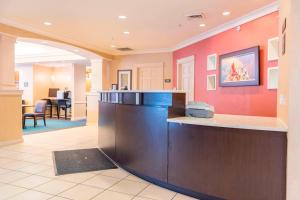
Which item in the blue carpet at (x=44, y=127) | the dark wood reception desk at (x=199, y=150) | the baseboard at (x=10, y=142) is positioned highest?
the dark wood reception desk at (x=199, y=150)

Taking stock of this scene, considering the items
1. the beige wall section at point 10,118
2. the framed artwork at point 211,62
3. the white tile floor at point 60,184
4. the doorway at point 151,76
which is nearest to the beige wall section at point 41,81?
the doorway at point 151,76

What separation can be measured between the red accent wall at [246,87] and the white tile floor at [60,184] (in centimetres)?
260

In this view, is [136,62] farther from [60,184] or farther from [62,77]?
[60,184]

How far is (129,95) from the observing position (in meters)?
3.46

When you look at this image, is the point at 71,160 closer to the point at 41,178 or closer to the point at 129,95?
the point at 41,178

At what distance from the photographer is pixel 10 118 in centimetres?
517

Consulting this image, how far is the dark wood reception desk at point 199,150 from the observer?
2.15 m

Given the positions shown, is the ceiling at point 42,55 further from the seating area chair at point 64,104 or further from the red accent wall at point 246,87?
the red accent wall at point 246,87

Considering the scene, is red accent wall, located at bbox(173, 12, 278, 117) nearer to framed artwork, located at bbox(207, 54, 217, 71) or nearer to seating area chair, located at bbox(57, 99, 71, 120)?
framed artwork, located at bbox(207, 54, 217, 71)

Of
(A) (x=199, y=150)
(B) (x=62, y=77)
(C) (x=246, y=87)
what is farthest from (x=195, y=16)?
(B) (x=62, y=77)

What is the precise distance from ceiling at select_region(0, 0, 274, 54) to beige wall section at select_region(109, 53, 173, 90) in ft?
4.72

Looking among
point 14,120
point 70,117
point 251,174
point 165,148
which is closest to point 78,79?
point 70,117

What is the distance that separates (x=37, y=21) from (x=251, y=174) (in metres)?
5.06

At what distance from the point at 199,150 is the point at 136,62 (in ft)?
21.3
